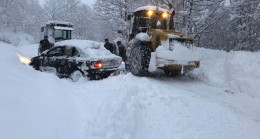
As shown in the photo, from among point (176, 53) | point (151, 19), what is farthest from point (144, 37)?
point (176, 53)

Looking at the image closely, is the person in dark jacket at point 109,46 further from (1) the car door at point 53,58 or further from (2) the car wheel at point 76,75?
(2) the car wheel at point 76,75

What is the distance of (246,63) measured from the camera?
8898mm

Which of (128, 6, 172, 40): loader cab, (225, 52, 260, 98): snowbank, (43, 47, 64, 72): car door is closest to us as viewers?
(225, 52, 260, 98): snowbank

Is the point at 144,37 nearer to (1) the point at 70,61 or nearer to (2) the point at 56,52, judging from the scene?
(1) the point at 70,61

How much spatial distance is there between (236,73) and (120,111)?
18.8 feet

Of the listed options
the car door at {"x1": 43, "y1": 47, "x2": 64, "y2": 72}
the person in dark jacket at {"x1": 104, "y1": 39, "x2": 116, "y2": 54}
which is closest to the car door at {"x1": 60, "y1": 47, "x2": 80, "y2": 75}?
the car door at {"x1": 43, "y1": 47, "x2": 64, "y2": 72}

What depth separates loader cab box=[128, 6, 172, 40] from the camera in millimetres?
9656

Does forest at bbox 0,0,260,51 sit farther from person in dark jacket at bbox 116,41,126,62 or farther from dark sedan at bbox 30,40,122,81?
dark sedan at bbox 30,40,122,81

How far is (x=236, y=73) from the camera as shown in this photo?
873 cm

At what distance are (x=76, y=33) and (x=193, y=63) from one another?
31.8 meters

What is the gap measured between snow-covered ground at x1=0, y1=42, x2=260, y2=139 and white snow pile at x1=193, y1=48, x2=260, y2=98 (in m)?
0.07

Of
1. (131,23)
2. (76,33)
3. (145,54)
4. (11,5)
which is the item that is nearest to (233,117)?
(145,54)

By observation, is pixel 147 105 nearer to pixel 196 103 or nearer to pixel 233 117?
pixel 196 103

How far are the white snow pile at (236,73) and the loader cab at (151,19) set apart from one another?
1.78 meters
